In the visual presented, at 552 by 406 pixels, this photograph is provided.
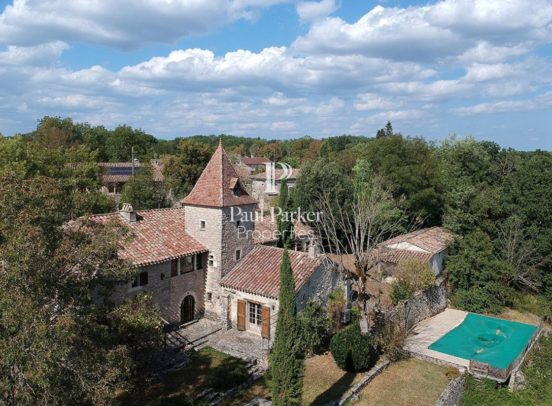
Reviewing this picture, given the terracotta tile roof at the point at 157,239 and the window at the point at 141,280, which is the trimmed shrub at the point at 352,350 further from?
the window at the point at 141,280

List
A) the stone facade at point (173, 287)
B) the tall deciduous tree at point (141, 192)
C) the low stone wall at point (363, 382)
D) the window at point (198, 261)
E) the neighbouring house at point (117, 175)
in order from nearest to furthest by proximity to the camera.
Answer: the low stone wall at point (363, 382) → the stone facade at point (173, 287) → the window at point (198, 261) → the tall deciduous tree at point (141, 192) → the neighbouring house at point (117, 175)

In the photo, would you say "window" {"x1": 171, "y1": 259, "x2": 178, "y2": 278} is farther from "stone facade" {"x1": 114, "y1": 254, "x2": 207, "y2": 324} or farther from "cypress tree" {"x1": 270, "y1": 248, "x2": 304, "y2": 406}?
"cypress tree" {"x1": 270, "y1": 248, "x2": 304, "y2": 406}

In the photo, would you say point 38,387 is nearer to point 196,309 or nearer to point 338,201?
point 196,309

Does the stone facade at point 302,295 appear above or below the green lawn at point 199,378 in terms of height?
above

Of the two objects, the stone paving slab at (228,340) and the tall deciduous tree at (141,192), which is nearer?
the stone paving slab at (228,340)

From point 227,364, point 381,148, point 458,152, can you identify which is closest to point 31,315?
point 227,364

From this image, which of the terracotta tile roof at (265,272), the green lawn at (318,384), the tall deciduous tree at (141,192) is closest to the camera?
the green lawn at (318,384)

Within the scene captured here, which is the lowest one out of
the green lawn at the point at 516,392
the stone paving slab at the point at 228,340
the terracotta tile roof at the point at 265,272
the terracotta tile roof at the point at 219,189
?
the green lawn at the point at 516,392

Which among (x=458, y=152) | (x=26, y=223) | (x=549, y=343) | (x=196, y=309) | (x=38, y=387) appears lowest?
(x=549, y=343)

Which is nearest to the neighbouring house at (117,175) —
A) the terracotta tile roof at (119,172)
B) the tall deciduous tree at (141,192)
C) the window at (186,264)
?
the terracotta tile roof at (119,172)
